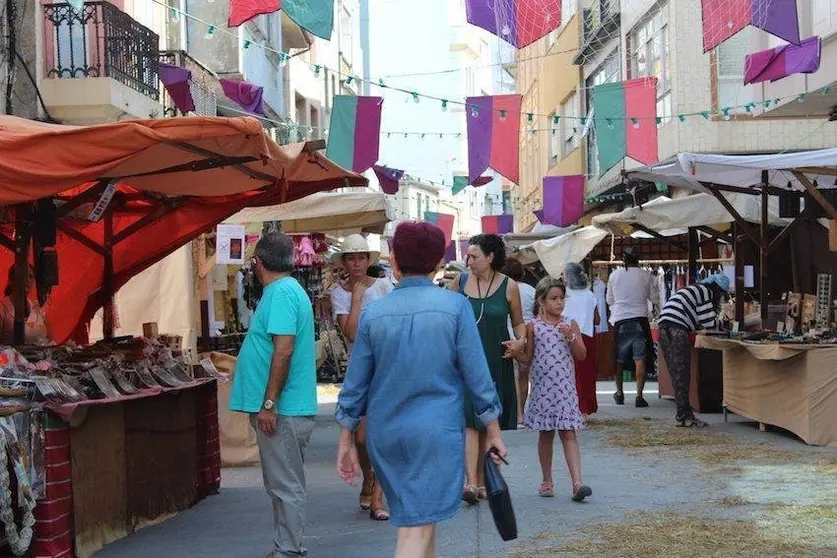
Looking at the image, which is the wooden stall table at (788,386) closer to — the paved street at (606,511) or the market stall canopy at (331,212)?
the paved street at (606,511)

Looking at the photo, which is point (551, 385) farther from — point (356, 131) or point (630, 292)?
point (356, 131)

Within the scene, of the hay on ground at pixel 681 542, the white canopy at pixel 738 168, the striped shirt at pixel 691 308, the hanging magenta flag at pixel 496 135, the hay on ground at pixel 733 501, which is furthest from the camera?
the hanging magenta flag at pixel 496 135

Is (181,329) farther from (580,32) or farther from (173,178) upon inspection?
(580,32)

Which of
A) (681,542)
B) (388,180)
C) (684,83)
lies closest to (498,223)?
(684,83)

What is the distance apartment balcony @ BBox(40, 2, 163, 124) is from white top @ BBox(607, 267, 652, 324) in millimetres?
6301

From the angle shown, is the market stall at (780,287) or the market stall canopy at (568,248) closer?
the market stall at (780,287)

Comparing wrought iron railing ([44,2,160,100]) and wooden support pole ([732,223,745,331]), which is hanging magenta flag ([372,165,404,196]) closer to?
wrought iron railing ([44,2,160,100])

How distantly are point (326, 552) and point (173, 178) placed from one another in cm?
301

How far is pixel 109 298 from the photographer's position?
9859mm

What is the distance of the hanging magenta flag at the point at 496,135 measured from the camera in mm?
17875

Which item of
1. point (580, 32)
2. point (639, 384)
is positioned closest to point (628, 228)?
point (639, 384)

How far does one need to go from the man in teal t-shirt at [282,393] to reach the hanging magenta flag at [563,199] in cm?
1926

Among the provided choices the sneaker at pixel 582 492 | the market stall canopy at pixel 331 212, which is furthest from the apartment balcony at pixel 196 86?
the sneaker at pixel 582 492

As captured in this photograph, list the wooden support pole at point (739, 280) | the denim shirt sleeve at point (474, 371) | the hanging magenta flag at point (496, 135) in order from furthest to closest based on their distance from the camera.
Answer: the hanging magenta flag at point (496, 135) → the wooden support pole at point (739, 280) → the denim shirt sleeve at point (474, 371)
